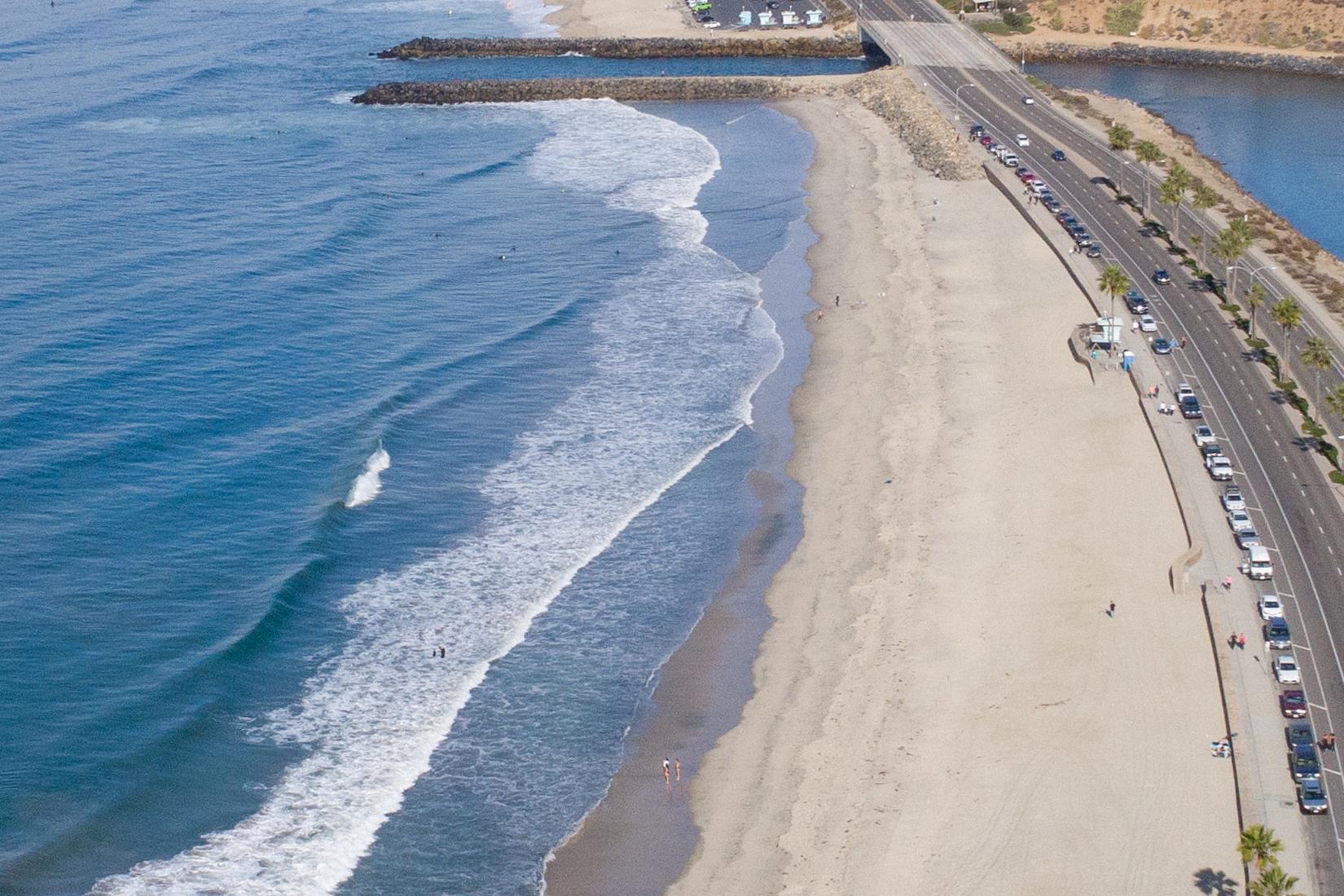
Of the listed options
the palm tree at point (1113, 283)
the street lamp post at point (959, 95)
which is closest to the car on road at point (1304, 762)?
Answer: the palm tree at point (1113, 283)

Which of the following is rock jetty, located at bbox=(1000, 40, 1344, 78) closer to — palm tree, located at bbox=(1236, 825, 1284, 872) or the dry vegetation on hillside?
the dry vegetation on hillside

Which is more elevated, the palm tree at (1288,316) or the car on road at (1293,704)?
the palm tree at (1288,316)

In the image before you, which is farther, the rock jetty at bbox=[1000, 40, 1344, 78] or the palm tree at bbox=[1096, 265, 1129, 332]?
the rock jetty at bbox=[1000, 40, 1344, 78]

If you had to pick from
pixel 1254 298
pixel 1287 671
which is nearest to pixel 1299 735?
pixel 1287 671

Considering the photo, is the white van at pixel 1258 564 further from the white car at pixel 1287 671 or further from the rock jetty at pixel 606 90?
the rock jetty at pixel 606 90

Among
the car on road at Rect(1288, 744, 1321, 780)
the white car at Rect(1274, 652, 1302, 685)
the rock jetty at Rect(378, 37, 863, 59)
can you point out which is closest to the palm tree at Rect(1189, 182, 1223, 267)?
the white car at Rect(1274, 652, 1302, 685)

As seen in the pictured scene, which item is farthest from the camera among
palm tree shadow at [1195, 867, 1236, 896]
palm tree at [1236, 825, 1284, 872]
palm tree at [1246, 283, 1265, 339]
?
palm tree at [1246, 283, 1265, 339]
